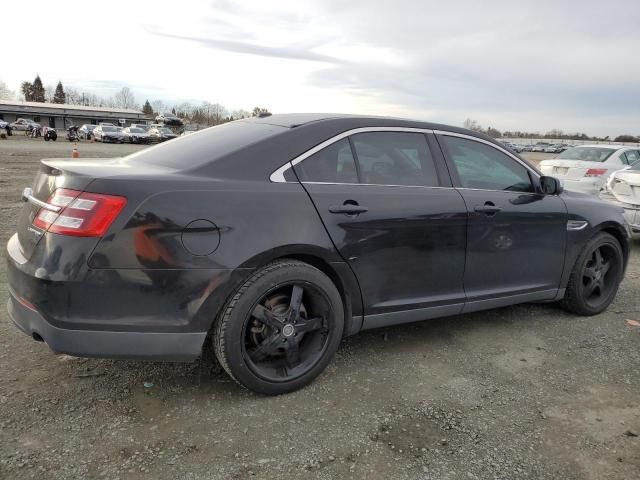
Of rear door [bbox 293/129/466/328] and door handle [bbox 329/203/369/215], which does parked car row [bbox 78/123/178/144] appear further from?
door handle [bbox 329/203/369/215]

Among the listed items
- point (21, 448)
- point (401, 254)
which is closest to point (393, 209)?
point (401, 254)

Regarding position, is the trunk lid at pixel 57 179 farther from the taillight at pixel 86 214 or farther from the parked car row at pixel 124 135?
the parked car row at pixel 124 135

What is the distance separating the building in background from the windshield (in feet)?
281

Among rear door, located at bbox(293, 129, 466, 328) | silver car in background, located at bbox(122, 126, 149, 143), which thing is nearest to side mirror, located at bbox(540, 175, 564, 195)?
rear door, located at bbox(293, 129, 466, 328)

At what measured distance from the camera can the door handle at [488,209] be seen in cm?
371

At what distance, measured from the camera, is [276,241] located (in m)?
2.83

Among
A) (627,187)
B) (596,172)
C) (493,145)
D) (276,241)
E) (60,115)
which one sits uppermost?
(493,145)

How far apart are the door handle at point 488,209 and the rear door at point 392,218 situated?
16 centimetres

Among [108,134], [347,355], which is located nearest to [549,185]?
[347,355]

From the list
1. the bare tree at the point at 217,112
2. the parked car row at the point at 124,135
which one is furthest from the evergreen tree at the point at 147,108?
the parked car row at the point at 124,135

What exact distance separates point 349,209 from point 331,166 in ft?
0.98

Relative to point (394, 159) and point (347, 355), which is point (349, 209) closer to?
point (394, 159)

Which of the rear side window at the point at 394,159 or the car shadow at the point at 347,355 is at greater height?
the rear side window at the point at 394,159

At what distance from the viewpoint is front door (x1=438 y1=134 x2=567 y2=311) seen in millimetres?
3742
